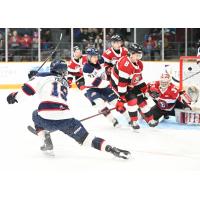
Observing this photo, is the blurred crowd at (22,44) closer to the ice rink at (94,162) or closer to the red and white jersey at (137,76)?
the ice rink at (94,162)

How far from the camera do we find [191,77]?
5812 mm

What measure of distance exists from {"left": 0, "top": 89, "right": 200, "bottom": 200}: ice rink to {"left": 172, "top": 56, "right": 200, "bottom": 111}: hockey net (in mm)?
410

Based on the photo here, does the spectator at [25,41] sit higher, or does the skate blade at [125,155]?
the spectator at [25,41]

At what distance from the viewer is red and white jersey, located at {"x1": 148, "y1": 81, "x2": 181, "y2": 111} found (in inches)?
208

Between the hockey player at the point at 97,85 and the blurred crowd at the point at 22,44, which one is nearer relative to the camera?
the hockey player at the point at 97,85

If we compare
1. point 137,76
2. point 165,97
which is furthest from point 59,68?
point 165,97

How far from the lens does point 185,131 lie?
4.89 metres

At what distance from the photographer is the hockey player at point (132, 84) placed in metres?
4.72

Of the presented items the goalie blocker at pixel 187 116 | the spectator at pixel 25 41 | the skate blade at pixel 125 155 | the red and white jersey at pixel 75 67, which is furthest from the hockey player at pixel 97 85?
the spectator at pixel 25 41

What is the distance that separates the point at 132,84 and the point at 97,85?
40 cm

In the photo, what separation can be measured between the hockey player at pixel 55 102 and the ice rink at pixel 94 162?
7.8 inches

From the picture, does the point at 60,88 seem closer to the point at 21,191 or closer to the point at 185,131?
→ the point at 21,191

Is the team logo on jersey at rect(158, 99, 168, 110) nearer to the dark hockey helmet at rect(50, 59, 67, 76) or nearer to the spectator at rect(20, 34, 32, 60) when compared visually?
the dark hockey helmet at rect(50, 59, 67, 76)
